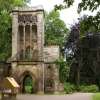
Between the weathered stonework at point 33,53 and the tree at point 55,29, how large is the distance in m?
11.7

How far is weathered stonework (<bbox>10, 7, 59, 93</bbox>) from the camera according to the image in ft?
151

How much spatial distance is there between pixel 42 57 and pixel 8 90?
73.1ft

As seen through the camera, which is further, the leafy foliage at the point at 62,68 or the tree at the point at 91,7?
the leafy foliage at the point at 62,68

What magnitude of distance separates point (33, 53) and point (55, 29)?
14.5m

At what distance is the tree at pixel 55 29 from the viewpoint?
2408 inches

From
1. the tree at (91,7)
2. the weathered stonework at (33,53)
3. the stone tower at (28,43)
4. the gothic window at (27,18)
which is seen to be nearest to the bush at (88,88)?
the weathered stonework at (33,53)

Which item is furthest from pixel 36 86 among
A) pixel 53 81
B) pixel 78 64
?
pixel 78 64

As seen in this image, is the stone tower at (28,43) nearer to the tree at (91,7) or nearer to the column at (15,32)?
the column at (15,32)

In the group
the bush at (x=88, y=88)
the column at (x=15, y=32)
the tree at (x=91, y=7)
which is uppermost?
the column at (x=15, y=32)

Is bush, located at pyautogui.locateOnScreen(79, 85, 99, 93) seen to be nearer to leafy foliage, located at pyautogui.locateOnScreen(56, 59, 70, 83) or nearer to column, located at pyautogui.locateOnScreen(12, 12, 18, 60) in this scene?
leafy foliage, located at pyautogui.locateOnScreen(56, 59, 70, 83)

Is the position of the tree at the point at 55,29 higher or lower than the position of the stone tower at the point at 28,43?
higher

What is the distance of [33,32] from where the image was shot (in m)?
49.5

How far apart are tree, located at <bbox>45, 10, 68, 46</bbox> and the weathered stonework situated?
38.4 feet

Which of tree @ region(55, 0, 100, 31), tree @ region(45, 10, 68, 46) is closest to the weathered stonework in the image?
tree @ region(45, 10, 68, 46)
